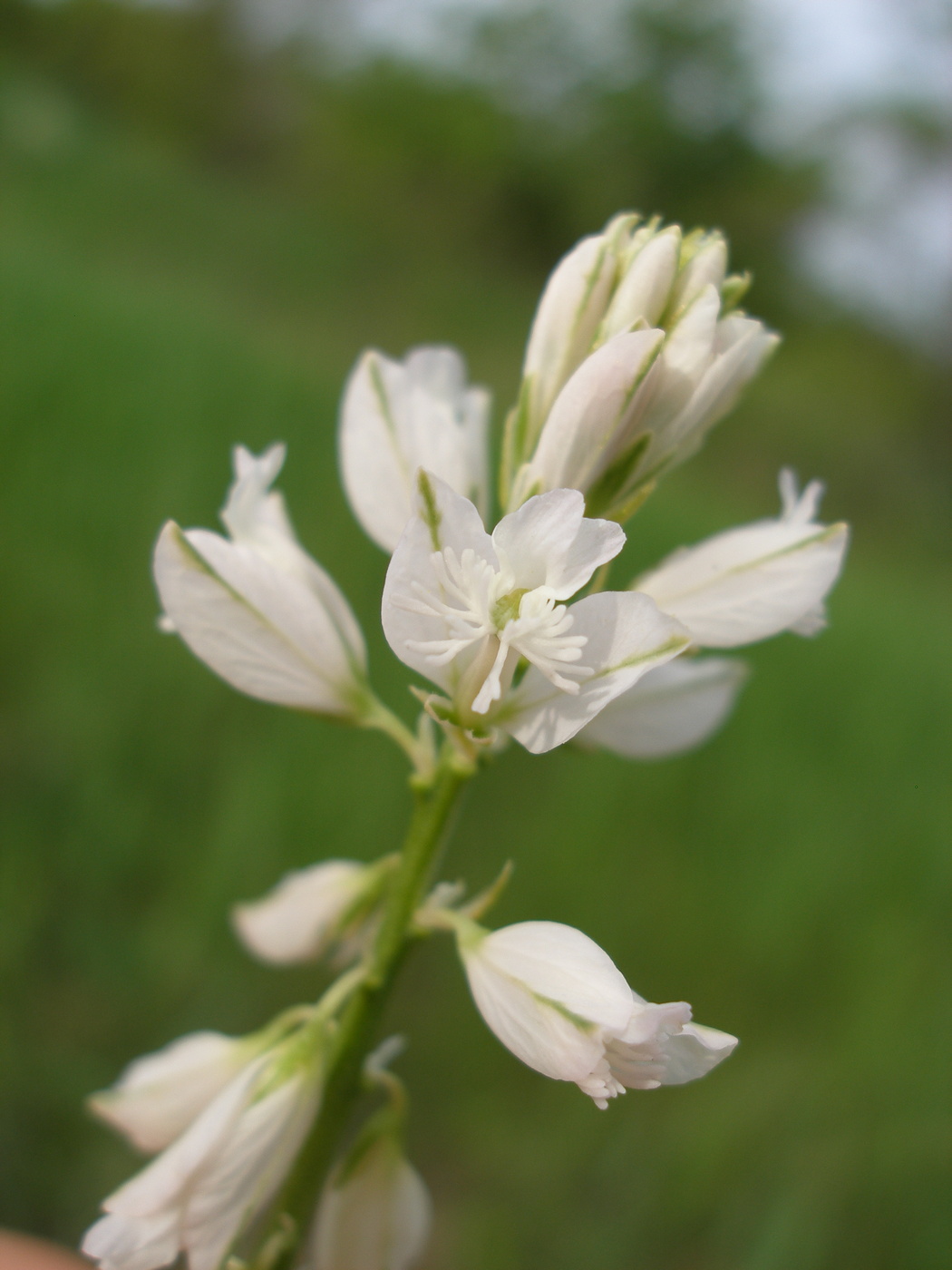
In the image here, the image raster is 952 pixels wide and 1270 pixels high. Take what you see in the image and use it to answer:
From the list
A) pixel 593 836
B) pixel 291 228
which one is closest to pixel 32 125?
pixel 291 228

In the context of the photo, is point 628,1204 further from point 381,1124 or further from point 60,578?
point 60,578

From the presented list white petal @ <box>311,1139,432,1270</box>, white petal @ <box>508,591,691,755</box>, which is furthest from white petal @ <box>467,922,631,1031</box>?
white petal @ <box>311,1139,432,1270</box>

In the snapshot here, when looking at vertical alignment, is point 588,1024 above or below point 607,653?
below

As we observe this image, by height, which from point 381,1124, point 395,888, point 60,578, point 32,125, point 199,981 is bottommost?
point 199,981

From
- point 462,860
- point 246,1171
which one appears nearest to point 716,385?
point 246,1171

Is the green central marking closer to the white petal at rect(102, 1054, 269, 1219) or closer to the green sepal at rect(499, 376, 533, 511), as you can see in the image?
the green sepal at rect(499, 376, 533, 511)

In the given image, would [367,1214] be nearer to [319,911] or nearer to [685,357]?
[319,911]

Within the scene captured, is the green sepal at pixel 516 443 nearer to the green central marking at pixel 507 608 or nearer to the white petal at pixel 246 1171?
the green central marking at pixel 507 608
